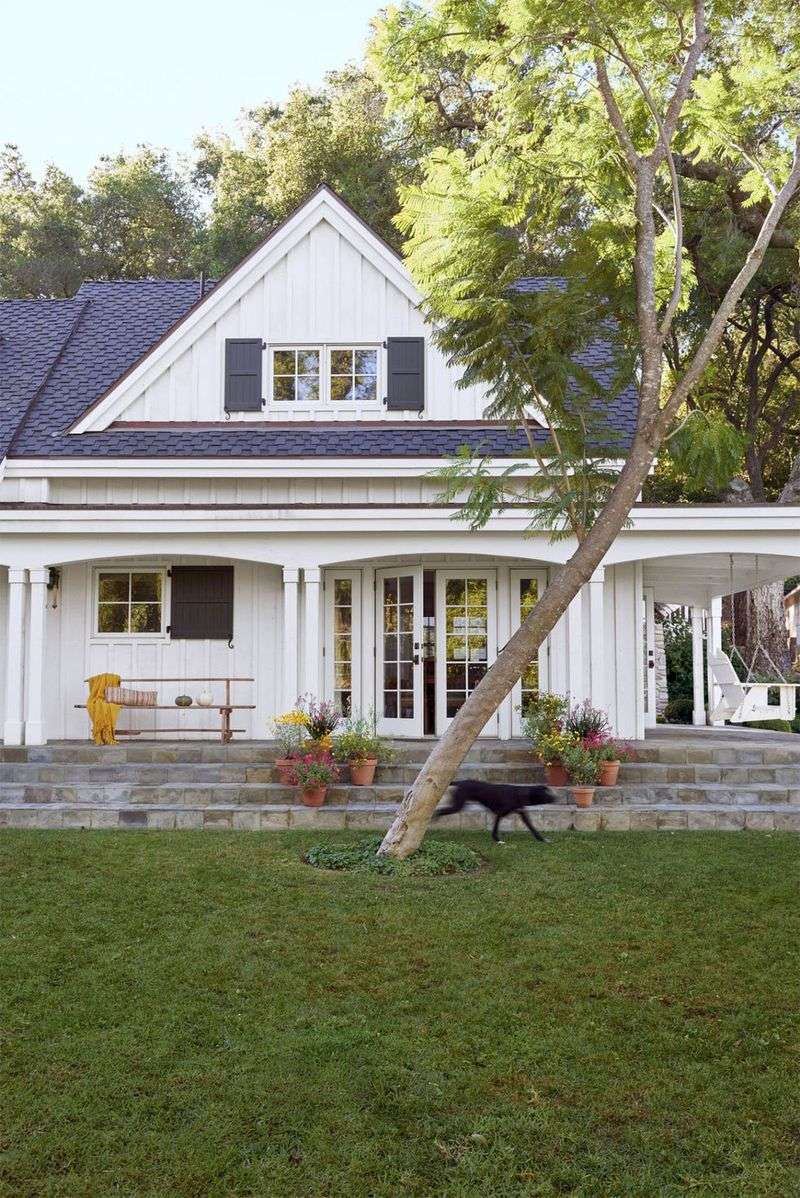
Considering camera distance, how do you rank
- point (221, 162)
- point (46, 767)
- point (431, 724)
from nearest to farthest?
point (46, 767)
point (431, 724)
point (221, 162)

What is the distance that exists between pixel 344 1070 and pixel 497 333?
552 centimetres

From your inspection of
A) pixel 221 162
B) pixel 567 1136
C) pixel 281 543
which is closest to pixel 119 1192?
pixel 567 1136

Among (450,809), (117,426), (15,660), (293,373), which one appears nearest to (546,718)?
(450,809)

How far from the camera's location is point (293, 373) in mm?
13328

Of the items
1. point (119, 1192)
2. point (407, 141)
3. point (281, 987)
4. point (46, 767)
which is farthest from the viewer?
point (407, 141)

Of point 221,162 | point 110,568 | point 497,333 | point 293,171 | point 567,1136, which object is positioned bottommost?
point 567,1136

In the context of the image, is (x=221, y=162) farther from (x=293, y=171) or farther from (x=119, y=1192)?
(x=119, y=1192)

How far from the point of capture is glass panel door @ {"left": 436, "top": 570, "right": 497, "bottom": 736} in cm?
1216

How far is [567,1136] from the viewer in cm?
335

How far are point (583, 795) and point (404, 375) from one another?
20.9 feet

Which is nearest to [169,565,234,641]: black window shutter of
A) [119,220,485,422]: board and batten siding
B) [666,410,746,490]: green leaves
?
[119,220,485,422]: board and batten siding

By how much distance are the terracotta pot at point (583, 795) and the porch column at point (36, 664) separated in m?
5.88

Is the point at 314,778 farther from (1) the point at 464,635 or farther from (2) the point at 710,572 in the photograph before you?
(2) the point at 710,572

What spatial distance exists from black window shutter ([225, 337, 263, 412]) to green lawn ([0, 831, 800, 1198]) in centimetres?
750
